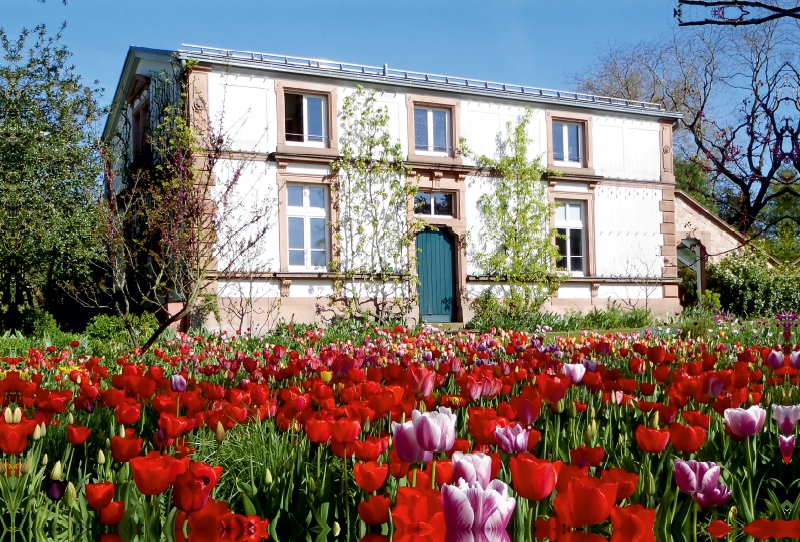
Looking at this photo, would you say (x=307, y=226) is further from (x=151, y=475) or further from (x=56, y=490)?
(x=151, y=475)

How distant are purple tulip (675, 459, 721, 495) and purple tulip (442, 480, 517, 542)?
2.67ft

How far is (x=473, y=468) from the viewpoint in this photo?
5.76 ft

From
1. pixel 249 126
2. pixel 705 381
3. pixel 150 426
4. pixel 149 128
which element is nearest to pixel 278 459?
pixel 150 426

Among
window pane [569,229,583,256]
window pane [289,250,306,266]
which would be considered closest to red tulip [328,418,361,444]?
window pane [289,250,306,266]

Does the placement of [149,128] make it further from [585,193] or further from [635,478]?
[635,478]

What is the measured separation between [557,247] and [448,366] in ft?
53.0

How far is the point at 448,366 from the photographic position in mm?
4395

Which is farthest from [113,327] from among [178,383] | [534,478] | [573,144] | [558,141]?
[534,478]

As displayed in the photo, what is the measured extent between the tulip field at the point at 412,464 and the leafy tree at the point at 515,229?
15.0m

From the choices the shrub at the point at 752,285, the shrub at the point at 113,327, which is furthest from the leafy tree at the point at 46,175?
the shrub at the point at 752,285

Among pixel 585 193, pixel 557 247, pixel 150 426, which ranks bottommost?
pixel 150 426

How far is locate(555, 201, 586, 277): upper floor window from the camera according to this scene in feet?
68.9

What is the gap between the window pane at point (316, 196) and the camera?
707 inches

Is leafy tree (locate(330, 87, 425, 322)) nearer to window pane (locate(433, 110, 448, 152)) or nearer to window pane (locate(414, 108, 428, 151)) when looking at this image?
window pane (locate(414, 108, 428, 151))
